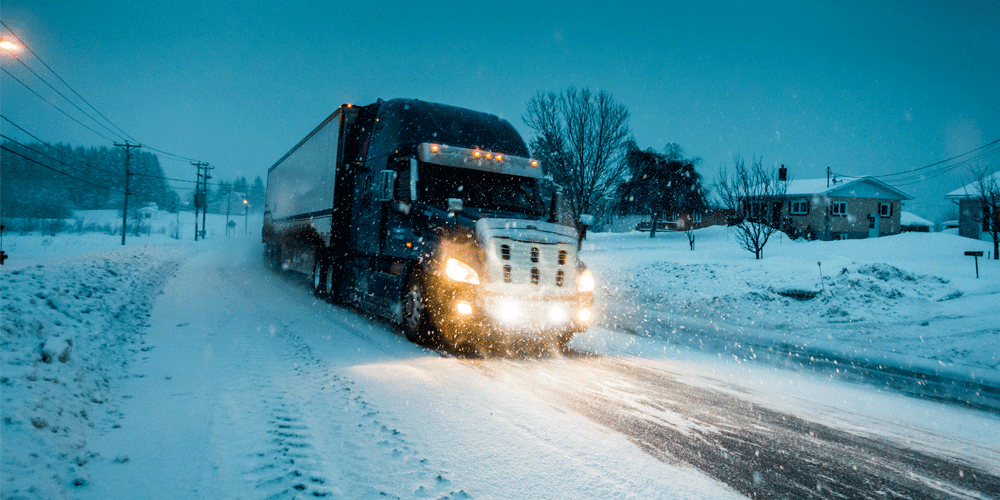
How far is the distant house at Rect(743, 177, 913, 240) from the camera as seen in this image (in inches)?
1858

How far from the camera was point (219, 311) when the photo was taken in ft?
32.4

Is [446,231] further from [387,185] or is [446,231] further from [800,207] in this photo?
[800,207]

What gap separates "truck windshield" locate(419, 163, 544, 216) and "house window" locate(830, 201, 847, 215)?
49.0 meters

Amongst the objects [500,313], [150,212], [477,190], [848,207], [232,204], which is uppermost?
[232,204]

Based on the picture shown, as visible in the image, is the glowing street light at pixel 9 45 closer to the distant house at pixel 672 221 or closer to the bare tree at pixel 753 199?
the bare tree at pixel 753 199

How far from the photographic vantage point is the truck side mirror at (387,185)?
8461mm

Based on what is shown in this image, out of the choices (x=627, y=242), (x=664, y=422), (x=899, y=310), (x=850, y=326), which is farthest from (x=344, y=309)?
(x=627, y=242)

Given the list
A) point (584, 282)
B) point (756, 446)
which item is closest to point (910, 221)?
point (584, 282)

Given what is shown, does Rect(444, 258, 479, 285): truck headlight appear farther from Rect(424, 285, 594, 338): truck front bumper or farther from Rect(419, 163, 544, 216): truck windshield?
Rect(419, 163, 544, 216): truck windshield

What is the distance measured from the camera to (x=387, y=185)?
8602 millimetres

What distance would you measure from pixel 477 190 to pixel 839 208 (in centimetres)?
5087

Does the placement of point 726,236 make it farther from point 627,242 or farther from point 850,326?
point 850,326

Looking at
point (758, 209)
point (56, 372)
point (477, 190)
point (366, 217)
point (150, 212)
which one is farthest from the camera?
point (150, 212)

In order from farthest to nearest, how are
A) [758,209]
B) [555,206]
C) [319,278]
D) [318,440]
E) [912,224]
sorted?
[912,224] < [758,209] < [319,278] < [555,206] < [318,440]
